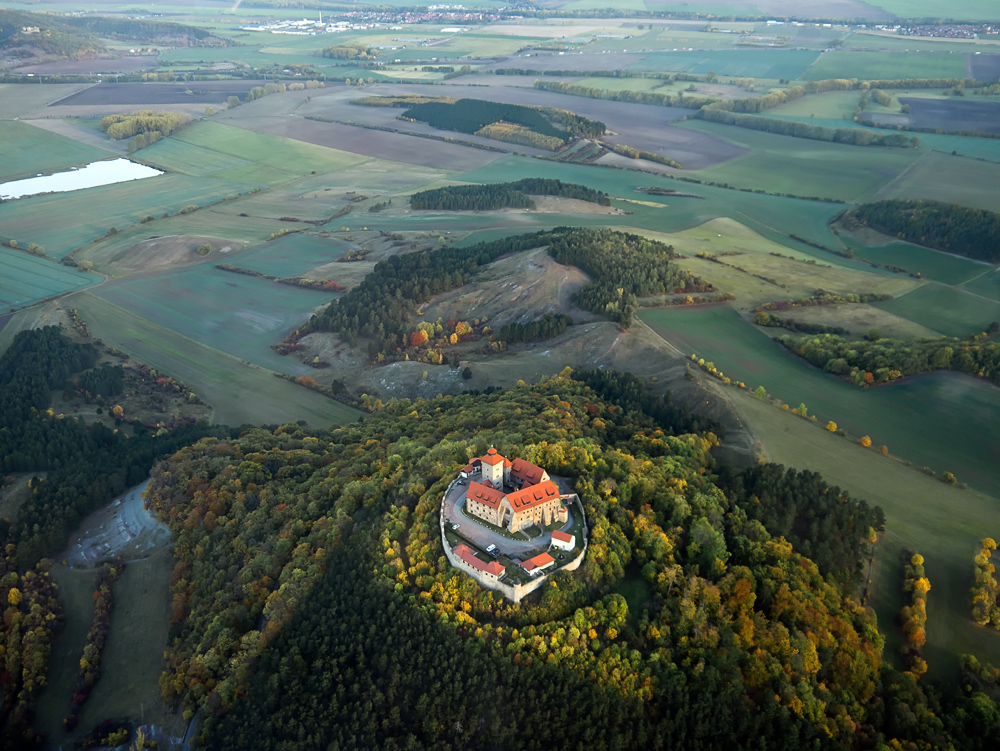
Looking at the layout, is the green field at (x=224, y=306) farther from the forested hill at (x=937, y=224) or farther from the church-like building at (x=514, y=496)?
the forested hill at (x=937, y=224)

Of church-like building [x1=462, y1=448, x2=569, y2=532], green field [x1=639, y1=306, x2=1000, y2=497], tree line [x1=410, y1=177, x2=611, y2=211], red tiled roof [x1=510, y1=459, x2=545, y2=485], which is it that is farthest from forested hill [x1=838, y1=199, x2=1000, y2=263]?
church-like building [x1=462, y1=448, x2=569, y2=532]

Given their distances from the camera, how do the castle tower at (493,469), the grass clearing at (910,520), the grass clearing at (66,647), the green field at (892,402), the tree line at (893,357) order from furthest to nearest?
the tree line at (893,357) < the green field at (892,402) < the castle tower at (493,469) < the grass clearing at (66,647) < the grass clearing at (910,520)

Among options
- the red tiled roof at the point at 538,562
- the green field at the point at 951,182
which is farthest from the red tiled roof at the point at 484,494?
the green field at the point at 951,182

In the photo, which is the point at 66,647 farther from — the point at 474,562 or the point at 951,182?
the point at 951,182

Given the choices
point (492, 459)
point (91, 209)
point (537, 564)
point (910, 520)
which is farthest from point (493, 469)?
point (91, 209)

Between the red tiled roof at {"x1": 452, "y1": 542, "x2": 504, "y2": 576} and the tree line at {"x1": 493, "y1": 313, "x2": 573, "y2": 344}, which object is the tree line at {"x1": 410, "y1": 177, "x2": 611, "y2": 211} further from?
the red tiled roof at {"x1": 452, "y1": 542, "x2": 504, "y2": 576}

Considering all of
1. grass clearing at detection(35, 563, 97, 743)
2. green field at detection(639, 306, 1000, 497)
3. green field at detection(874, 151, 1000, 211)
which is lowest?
grass clearing at detection(35, 563, 97, 743)
